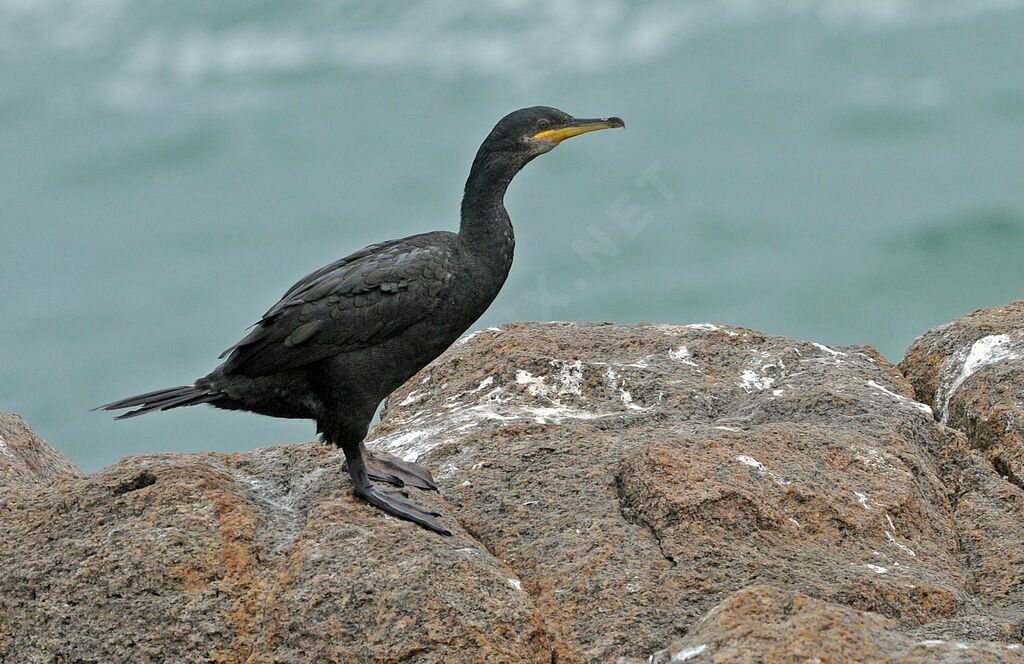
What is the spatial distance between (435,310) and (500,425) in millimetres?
741

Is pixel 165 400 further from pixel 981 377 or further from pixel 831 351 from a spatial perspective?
pixel 981 377

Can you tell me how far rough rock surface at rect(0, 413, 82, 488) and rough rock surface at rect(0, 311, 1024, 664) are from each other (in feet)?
2.18

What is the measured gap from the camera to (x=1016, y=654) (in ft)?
14.5

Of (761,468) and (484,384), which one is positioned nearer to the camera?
(761,468)

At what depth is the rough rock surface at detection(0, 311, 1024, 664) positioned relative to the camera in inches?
194

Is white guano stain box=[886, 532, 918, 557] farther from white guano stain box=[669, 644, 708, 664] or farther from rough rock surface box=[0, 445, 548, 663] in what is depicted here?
rough rock surface box=[0, 445, 548, 663]

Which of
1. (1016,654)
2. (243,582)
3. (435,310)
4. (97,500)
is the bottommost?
(1016,654)

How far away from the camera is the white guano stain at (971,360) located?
695 centimetres

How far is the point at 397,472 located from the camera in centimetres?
619

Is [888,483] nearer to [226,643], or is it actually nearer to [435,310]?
A: [435,310]

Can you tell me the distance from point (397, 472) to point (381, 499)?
0.46m

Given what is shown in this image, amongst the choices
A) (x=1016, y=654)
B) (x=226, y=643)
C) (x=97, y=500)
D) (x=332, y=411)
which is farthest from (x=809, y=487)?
(x=97, y=500)

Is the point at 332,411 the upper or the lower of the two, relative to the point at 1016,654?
upper

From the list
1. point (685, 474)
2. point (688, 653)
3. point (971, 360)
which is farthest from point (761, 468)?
point (971, 360)
